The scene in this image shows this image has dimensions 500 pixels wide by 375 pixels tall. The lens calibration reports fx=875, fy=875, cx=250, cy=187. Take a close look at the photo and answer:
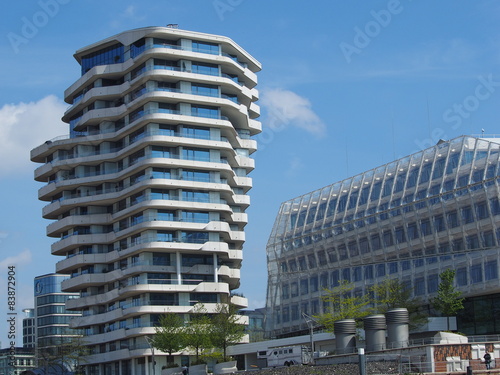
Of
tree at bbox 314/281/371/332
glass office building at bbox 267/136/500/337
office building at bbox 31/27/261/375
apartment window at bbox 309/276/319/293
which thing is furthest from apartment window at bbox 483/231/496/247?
office building at bbox 31/27/261/375

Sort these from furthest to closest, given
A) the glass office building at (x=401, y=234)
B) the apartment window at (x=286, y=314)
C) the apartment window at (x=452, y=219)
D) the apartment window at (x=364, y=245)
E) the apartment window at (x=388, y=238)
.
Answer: the apartment window at (x=286, y=314) < the apartment window at (x=364, y=245) < the apartment window at (x=388, y=238) < the apartment window at (x=452, y=219) < the glass office building at (x=401, y=234)

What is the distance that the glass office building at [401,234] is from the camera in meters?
99.2

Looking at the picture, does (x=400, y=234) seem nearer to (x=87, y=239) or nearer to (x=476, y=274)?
(x=476, y=274)

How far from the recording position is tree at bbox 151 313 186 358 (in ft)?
348

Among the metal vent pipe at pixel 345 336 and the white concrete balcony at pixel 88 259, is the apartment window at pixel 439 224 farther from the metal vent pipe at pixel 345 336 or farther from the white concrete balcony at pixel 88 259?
the white concrete balcony at pixel 88 259

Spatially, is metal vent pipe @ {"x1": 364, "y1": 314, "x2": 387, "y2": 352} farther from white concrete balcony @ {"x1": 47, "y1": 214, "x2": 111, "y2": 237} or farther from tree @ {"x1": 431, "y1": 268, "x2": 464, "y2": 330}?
white concrete balcony @ {"x1": 47, "y1": 214, "x2": 111, "y2": 237}

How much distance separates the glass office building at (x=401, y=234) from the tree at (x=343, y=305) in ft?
6.29

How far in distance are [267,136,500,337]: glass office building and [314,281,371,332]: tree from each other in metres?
1.92

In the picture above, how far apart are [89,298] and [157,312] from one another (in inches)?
559

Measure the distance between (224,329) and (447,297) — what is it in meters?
28.1

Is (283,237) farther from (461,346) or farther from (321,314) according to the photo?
(461,346)

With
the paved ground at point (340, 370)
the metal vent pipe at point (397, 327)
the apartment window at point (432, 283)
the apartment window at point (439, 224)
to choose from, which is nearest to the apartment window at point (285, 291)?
the apartment window at point (432, 283)

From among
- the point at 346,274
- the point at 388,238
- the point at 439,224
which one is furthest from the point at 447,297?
the point at 346,274

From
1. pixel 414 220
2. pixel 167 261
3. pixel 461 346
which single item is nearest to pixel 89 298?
pixel 167 261
